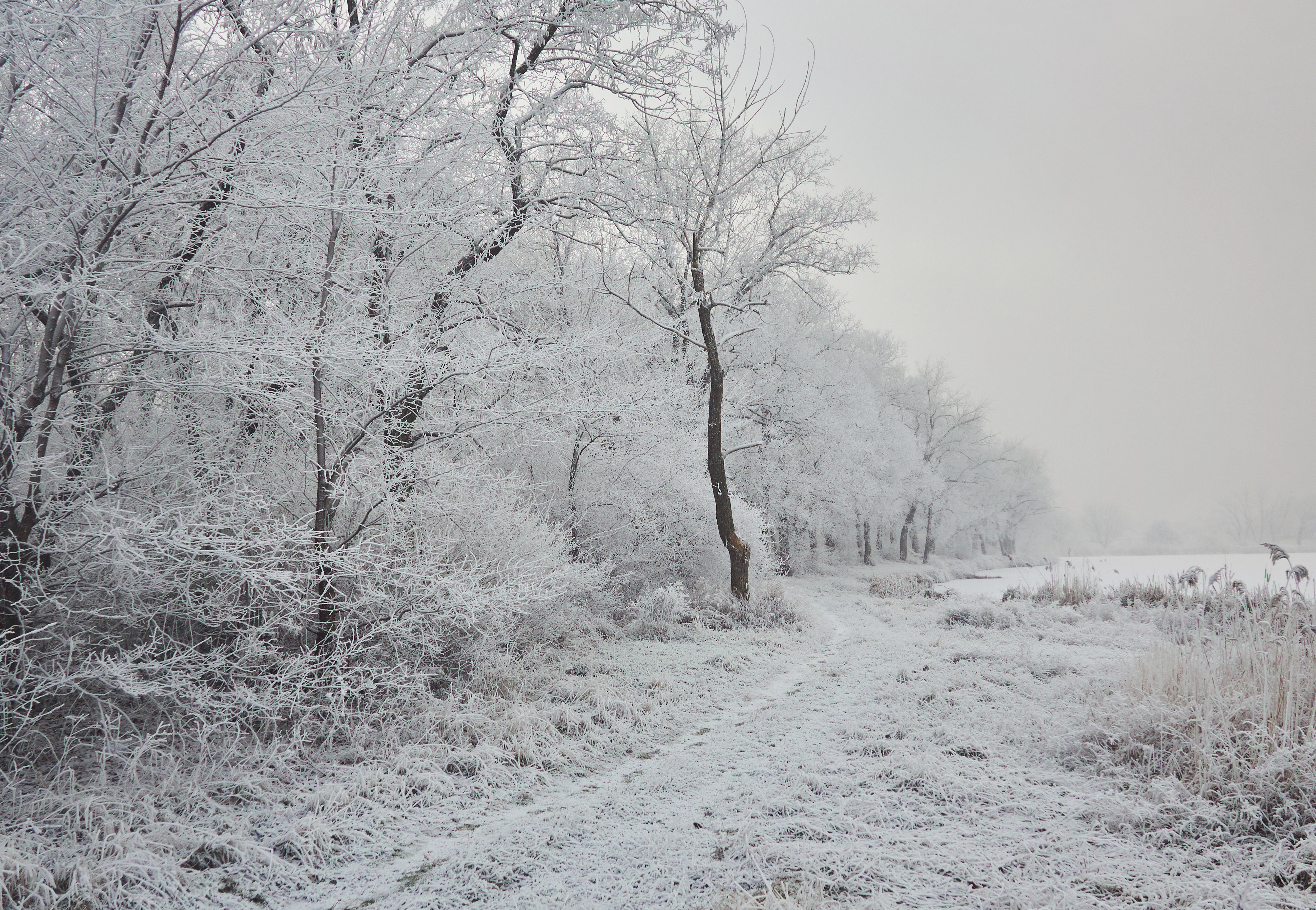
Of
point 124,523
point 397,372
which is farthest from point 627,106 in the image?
point 124,523

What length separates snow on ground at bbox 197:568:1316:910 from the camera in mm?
2428

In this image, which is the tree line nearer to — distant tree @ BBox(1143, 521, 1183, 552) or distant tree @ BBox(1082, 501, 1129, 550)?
distant tree @ BBox(1143, 521, 1183, 552)

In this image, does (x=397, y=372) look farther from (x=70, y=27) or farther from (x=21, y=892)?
(x=21, y=892)

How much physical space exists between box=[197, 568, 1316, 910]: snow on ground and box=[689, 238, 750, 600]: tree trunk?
4599mm

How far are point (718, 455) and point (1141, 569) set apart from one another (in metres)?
12.1

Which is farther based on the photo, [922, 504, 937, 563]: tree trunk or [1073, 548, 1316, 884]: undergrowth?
[922, 504, 937, 563]: tree trunk

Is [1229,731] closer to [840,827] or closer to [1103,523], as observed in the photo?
[840,827]

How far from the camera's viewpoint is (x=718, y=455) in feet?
34.7

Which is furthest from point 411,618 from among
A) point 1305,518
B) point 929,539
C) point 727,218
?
point 1305,518

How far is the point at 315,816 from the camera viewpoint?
10.6ft

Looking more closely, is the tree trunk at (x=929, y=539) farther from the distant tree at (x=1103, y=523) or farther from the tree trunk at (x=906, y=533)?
the distant tree at (x=1103, y=523)

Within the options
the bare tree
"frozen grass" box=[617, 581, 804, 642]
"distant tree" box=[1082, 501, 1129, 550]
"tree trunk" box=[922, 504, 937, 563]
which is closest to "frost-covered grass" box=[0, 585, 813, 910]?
"frozen grass" box=[617, 581, 804, 642]

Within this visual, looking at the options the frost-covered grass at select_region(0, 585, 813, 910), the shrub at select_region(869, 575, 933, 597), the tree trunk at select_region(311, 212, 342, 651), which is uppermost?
the tree trunk at select_region(311, 212, 342, 651)

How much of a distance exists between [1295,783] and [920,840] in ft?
5.78
